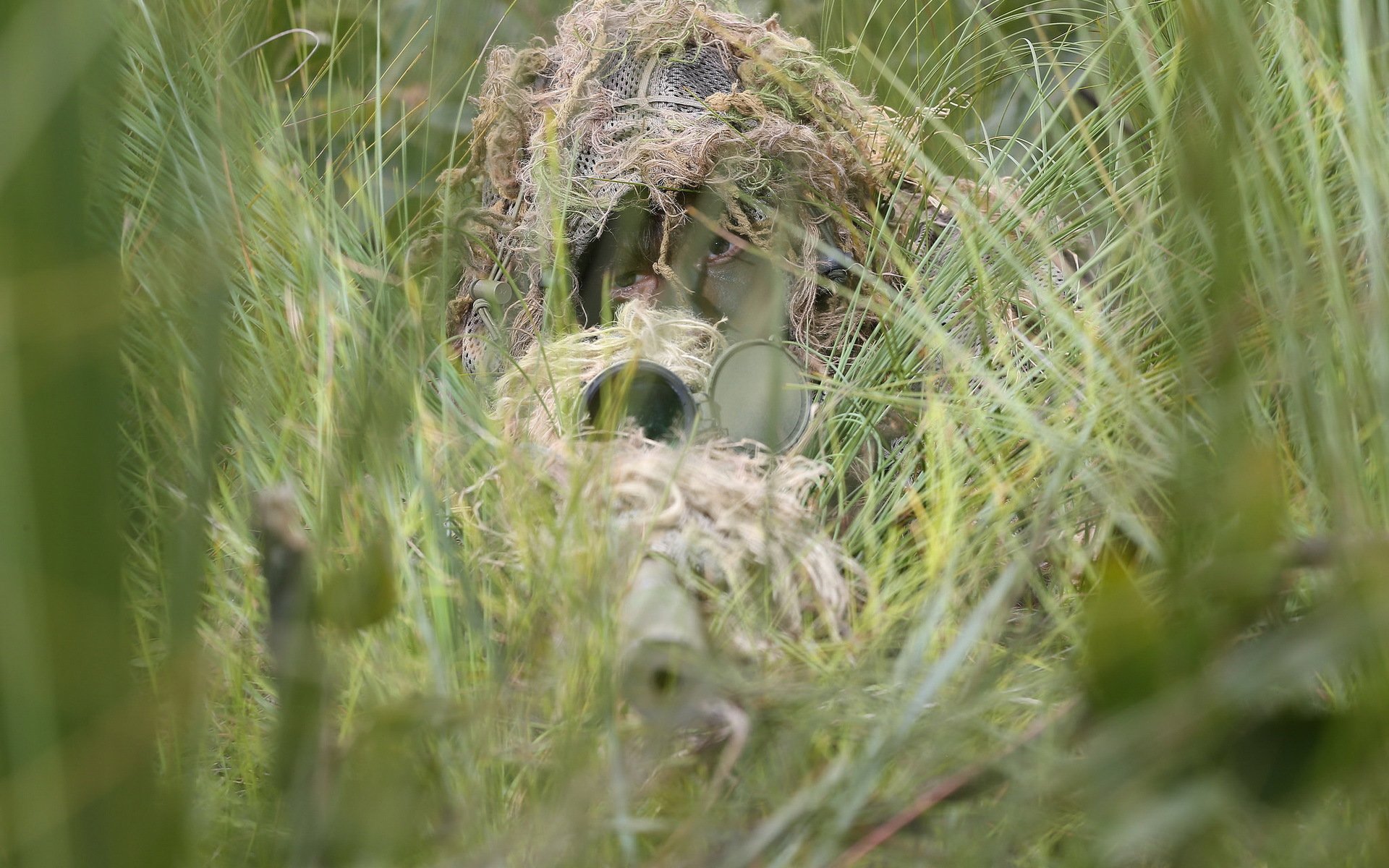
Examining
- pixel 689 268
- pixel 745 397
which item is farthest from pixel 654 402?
pixel 689 268

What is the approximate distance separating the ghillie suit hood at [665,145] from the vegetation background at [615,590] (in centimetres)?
26

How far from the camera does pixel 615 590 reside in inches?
11.6

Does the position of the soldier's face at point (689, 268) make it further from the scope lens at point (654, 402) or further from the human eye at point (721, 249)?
the scope lens at point (654, 402)

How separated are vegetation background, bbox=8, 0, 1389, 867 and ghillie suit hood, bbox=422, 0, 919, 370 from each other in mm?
260

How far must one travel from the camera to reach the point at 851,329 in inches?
27.1

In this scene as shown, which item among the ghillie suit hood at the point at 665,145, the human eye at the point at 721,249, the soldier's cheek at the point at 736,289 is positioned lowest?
the soldier's cheek at the point at 736,289

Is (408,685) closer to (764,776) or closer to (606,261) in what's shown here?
(764,776)

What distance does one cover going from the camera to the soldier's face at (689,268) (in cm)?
72

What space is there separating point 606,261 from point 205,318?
605mm

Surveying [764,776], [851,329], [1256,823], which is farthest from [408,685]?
[851,329]

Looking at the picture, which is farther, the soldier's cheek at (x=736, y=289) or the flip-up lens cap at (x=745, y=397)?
the soldier's cheek at (x=736, y=289)

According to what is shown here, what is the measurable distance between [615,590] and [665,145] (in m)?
0.48

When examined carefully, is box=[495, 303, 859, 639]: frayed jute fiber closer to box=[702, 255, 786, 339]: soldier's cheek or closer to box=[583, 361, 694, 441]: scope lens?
box=[583, 361, 694, 441]: scope lens

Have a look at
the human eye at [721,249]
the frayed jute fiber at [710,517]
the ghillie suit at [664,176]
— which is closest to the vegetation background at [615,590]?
the frayed jute fiber at [710,517]
